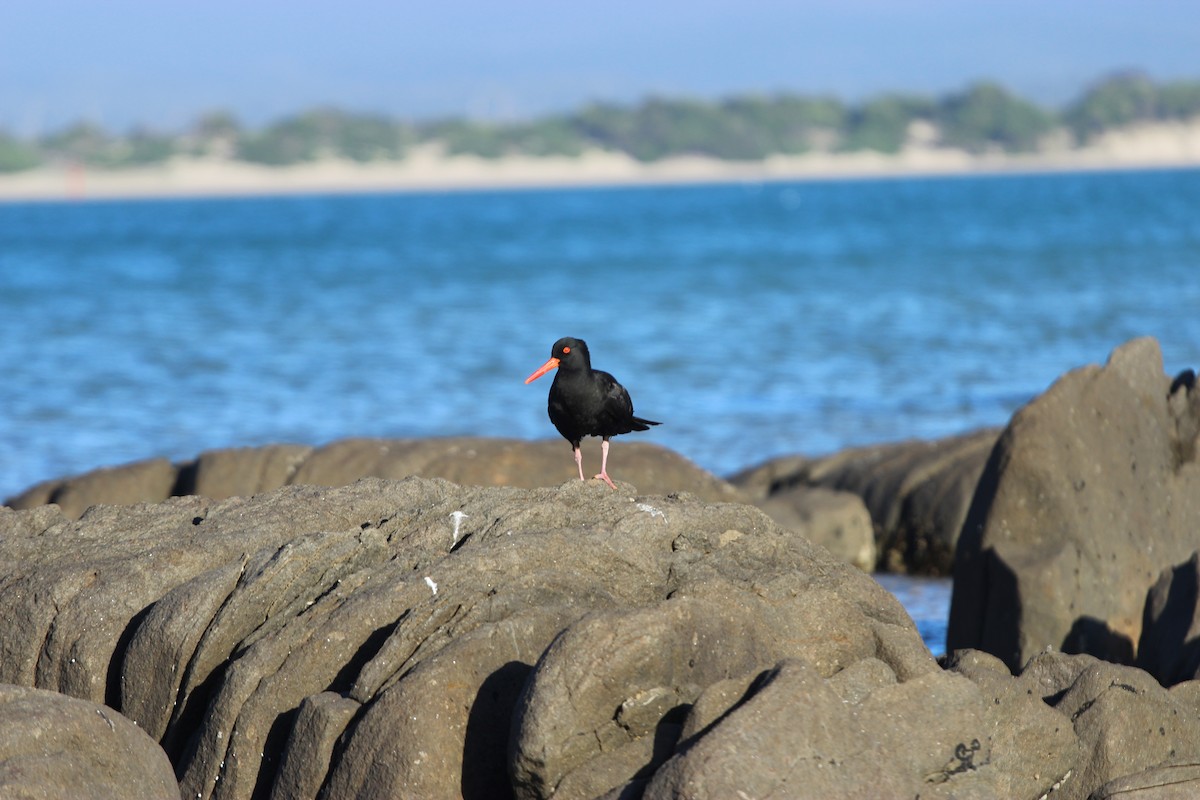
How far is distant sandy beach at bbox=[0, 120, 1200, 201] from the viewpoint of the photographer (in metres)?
173

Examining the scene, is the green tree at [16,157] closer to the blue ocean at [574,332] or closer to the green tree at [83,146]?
the green tree at [83,146]

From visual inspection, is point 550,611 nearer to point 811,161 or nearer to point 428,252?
point 428,252

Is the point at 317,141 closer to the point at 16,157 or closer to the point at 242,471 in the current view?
the point at 16,157

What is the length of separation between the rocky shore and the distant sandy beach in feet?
561

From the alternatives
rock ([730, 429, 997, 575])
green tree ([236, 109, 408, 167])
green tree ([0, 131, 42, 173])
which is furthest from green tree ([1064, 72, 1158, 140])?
rock ([730, 429, 997, 575])

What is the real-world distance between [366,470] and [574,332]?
1728cm

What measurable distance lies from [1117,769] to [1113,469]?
320cm

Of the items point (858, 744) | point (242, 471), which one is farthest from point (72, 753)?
point (242, 471)

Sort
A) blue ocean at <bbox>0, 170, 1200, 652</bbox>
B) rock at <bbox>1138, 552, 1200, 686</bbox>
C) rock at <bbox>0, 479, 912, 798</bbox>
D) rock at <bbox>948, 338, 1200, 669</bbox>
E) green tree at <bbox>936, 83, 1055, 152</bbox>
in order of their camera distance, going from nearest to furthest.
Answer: rock at <bbox>0, 479, 912, 798</bbox> < rock at <bbox>1138, 552, 1200, 686</bbox> < rock at <bbox>948, 338, 1200, 669</bbox> < blue ocean at <bbox>0, 170, 1200, 652</bbox> < green tree at <bbox>936, 83, 1055, 152</bbox>

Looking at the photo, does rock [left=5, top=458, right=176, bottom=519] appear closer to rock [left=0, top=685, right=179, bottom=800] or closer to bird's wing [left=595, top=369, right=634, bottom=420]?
bird's wing [left=595, top=369, right=634, bottom=420]

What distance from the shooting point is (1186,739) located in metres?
5.44

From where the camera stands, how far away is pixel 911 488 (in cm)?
1123

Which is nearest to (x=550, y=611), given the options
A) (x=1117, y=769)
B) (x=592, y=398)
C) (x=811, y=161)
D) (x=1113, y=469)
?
(x=1117, y=769)

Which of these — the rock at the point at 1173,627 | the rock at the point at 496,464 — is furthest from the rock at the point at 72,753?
the rock at the point at 496,464
